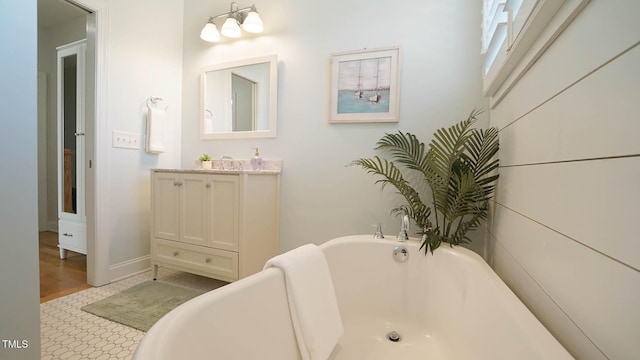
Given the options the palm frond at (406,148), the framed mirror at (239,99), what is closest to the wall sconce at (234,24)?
the framed mirror at (239,99)

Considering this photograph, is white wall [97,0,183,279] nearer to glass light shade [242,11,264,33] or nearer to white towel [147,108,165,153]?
white towel [147,108,165,153]

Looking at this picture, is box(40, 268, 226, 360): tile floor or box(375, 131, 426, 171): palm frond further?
box(375, 131, 426, 171): palm frond

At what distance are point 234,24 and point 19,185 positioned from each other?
1.81 metres

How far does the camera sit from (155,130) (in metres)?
2.27

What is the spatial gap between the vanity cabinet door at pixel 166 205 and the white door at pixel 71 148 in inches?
34.2

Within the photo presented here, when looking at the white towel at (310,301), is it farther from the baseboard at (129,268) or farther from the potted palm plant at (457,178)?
the baseboard at (129,268)

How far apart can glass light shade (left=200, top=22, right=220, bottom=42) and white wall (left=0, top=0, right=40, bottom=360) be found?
136 cm

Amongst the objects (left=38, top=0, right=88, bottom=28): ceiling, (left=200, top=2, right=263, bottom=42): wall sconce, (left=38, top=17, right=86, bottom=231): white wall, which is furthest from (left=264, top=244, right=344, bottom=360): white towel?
(left=38, top=17, right=86, bottom=231): white wall

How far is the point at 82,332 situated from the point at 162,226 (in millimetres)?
808

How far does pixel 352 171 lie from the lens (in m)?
1.97

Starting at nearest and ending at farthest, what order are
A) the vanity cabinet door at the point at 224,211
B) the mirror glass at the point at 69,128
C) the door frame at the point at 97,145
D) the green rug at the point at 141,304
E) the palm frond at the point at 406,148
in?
the green rug at the point at 141,304 < the palm frond at the point at 406,148 < the vanity cabinet door at the point at 224,211 < the door frame at the point at 97,145 < the mirror glass at the point at 69,128

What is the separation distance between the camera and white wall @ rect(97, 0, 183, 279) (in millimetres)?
2041

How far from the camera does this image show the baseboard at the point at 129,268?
2.07 metres

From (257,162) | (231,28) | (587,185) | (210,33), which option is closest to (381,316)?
(587,185)
